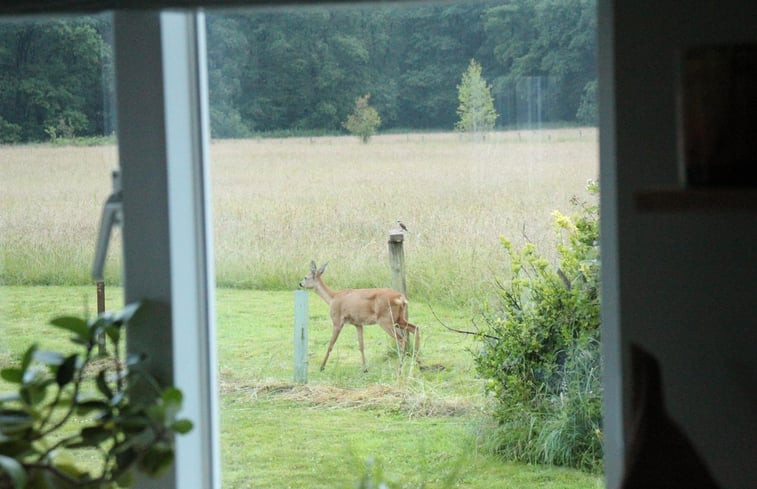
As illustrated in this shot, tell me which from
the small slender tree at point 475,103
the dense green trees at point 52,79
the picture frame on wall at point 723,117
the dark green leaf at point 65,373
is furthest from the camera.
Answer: the dense green trees at point 52,79

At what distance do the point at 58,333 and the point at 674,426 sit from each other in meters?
1.20

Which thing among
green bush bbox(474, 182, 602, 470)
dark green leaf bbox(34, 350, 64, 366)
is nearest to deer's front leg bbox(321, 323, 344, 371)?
green bush bbox(474, 182, 602, 470)

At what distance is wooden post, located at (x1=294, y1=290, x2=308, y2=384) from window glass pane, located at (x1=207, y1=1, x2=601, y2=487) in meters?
0.01

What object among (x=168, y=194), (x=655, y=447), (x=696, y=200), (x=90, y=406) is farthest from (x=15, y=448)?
(x=696, y=200)

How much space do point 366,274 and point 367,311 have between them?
73 millimetres

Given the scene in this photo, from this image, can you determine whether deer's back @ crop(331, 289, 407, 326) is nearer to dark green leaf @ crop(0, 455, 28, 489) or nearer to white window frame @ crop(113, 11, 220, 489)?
white window frame @ crop(113, 11, 220, 489)

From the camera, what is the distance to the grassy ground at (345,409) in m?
1.64

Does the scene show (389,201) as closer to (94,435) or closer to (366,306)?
(366,306)

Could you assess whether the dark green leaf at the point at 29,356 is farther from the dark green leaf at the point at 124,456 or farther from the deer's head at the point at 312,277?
the deer's head at the point at 312,277

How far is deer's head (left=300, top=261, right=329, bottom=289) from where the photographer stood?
5.57 feet

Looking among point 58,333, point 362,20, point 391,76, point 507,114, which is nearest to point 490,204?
point 507,114

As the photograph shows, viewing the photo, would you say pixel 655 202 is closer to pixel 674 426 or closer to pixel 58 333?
pixel 674 426

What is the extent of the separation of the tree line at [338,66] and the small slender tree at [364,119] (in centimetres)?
1

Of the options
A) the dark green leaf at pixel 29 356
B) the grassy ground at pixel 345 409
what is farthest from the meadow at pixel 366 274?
the dark green leaf at pixel 29 356
